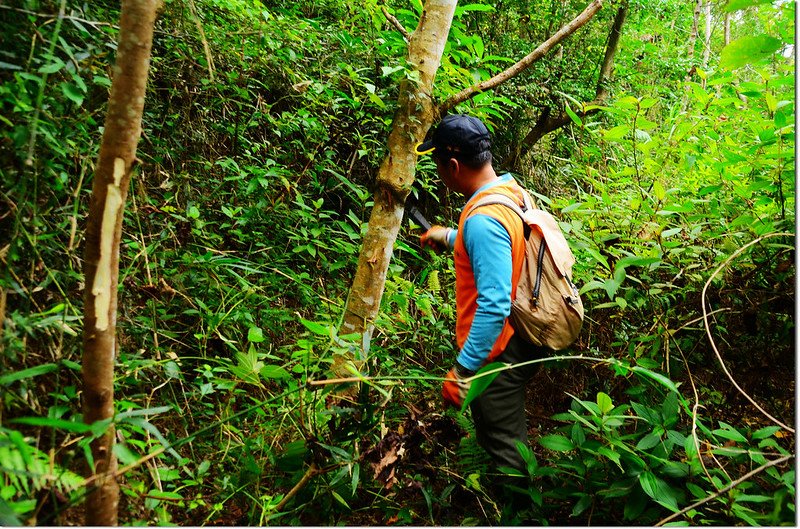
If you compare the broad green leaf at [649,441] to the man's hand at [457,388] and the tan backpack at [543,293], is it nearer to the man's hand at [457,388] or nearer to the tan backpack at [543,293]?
the tan backpack at [543,293]

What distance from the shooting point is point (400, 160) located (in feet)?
9.31

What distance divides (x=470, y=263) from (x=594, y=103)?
4.98 metres

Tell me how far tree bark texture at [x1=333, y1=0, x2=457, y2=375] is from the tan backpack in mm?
664

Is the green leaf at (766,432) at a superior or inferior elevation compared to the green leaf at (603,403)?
superior

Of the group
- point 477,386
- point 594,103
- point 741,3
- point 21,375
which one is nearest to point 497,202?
point 477,386

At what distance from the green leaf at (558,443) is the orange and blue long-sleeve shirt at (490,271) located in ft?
1.57

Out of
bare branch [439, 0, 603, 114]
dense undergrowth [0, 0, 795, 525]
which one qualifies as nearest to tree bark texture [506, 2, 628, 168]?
dense undergrowth [0, 0, 795, 525]

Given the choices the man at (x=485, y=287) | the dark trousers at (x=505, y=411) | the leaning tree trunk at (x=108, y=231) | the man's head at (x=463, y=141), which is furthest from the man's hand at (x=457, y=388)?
the leaning tree trunk at (x=108, y=231)

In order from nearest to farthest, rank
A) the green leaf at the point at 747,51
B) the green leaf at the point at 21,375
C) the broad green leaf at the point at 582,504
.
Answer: the green leaf at the point at 21,375 < the green leaf at the point at 747,51 < the broad green leaf at the point at 582,504

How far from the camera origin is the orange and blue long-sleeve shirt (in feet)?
7.20

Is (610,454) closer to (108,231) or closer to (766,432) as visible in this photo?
(766,432)

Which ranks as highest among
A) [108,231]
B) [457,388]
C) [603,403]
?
[108,231]

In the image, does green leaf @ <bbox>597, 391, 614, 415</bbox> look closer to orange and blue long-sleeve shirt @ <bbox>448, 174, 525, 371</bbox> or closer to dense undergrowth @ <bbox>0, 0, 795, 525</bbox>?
dense undergrowth @ <bbox>0, 0, 795, 525</bbox>

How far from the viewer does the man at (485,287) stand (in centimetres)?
220
